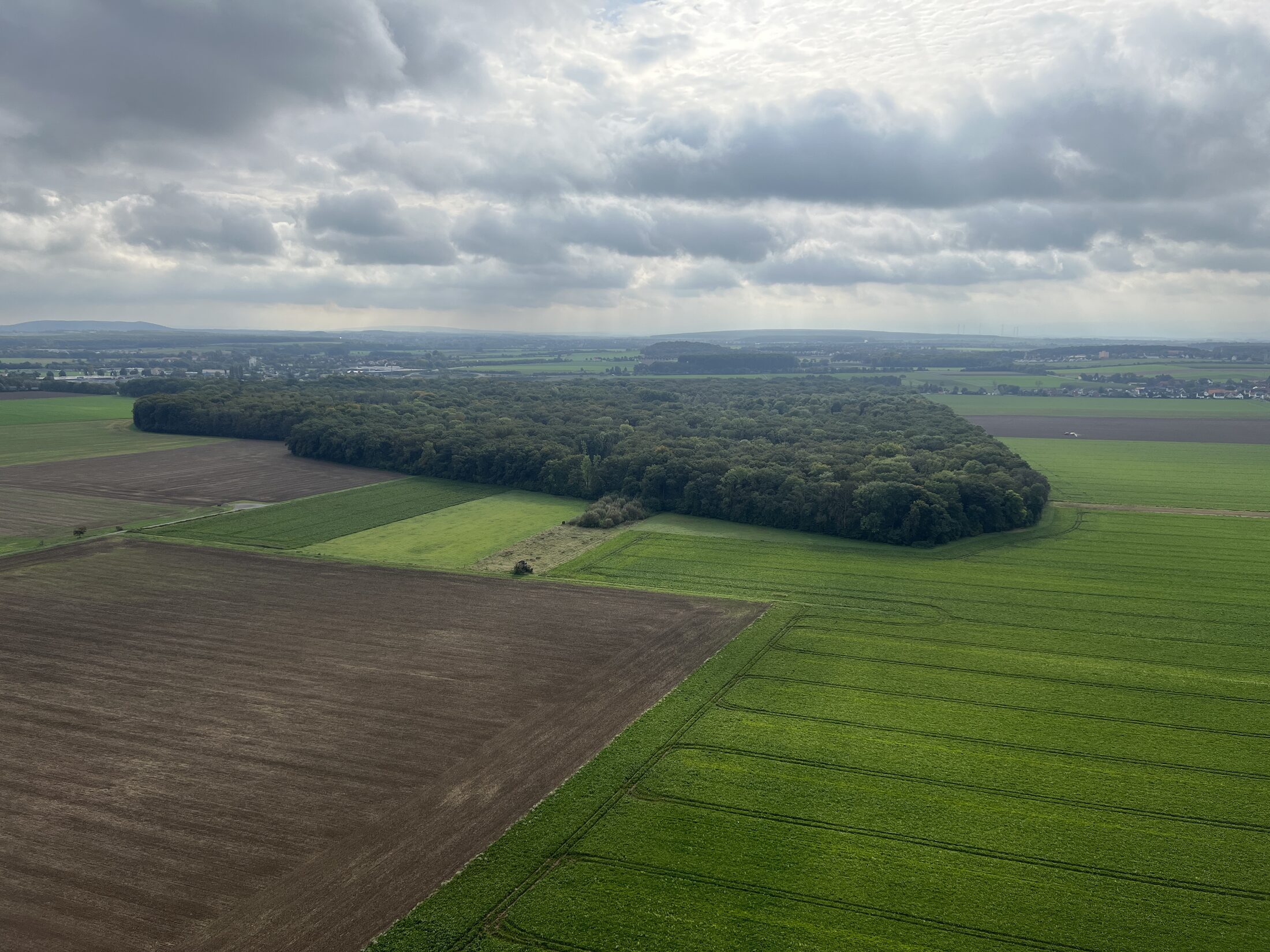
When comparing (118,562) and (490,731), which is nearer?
(490,731)

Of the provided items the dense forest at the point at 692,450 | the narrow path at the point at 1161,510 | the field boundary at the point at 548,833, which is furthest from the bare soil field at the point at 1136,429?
the field boundary at the point at 548,833

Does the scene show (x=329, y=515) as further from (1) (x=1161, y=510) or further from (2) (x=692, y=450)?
(1) (x=1161, y=510)

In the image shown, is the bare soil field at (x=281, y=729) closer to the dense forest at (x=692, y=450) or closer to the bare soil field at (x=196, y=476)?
the dense forest at (x=692, y=450)

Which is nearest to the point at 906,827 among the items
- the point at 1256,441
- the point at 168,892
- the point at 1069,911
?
the point at 1069,911

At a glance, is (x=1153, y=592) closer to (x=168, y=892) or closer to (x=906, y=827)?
(x=906, y=827)

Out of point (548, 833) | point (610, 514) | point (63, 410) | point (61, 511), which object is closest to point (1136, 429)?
point (610, 514)

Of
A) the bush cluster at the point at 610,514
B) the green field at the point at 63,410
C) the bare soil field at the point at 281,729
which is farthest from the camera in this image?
the green field at the point at 63,410

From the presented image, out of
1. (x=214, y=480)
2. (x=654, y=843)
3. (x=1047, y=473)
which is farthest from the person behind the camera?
(x=1047, y=473)
